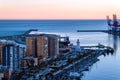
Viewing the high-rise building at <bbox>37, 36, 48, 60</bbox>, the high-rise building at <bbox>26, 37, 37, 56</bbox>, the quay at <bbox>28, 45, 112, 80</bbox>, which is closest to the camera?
the quay at <bbox>28, 45, 112, 80</bbox>

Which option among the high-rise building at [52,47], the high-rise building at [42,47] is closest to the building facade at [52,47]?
the high-rise building at [52,47]

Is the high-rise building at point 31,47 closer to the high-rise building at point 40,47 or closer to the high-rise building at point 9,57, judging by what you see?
the high-rise building at point 40,47

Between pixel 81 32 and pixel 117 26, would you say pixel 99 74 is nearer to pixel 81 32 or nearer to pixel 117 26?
pixel 117 26

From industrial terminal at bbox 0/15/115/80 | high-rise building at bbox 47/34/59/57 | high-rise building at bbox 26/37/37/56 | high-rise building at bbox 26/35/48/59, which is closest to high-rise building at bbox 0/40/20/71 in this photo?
industrial terminal at bbox 0/15/115/80

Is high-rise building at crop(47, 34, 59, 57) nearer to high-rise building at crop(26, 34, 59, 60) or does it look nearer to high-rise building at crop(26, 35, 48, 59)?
high-rise building at crop(26, 34, 59, 60)

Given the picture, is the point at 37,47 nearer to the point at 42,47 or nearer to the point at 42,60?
the point at 42,47

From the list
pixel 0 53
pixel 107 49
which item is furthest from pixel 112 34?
pixel 0 53

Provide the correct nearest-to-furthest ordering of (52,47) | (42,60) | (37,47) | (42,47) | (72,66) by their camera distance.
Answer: (72,66) < (42,60) < (37,47) < (42,47) < (52,47)

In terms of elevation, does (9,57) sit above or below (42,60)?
above

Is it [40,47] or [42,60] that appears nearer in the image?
[42,60]

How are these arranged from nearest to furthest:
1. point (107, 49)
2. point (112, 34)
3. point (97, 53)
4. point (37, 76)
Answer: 1. point (37, 76)
2. point (97, 53)
3. point (107, 49)
4. point (112, 34)

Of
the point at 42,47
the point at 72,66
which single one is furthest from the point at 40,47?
the point at 72,66
